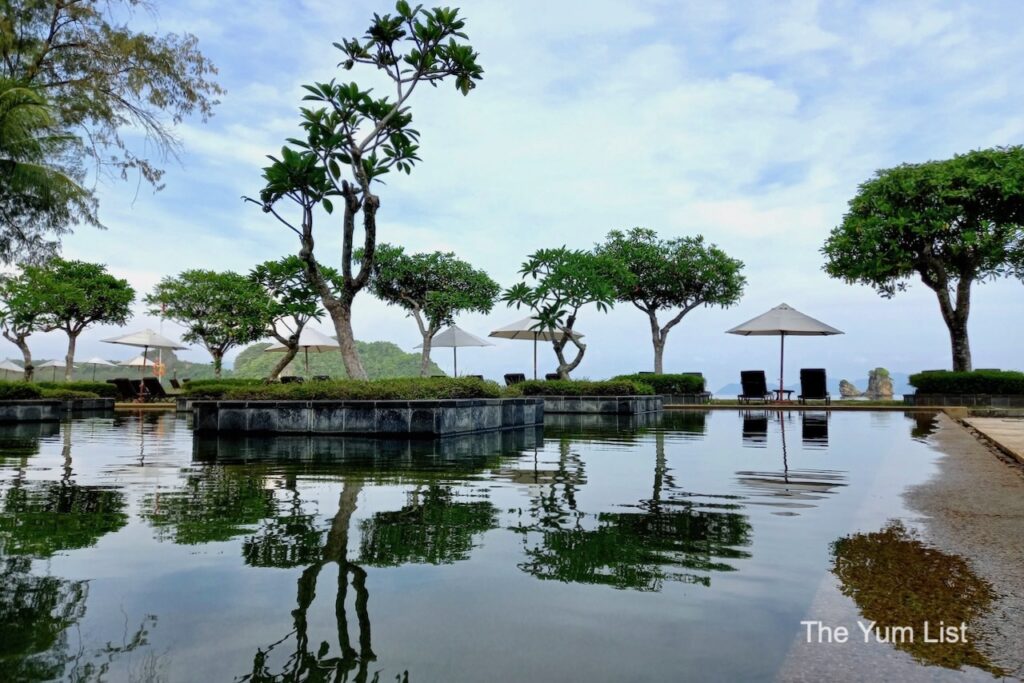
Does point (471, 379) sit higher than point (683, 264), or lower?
lower

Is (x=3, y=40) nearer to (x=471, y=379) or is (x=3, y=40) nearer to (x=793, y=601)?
(x=471, y=379)

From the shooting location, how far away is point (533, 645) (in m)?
2.30

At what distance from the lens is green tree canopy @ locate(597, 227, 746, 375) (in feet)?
127

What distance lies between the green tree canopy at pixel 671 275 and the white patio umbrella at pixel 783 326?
1159 cm

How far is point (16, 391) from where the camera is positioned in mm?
16375

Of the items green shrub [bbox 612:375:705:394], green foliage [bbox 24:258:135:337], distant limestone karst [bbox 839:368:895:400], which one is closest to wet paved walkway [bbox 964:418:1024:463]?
green shrub [bbox 612:375:705:394]

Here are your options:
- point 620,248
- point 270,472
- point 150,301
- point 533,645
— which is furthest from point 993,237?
point 150,301

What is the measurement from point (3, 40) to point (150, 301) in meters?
22.1

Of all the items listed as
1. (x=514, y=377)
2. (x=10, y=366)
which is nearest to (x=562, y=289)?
(x=514, y=377)

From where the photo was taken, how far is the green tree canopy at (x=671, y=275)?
3875 centimetres

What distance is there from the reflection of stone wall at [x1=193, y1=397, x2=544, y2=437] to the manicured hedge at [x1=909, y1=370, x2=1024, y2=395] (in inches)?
824

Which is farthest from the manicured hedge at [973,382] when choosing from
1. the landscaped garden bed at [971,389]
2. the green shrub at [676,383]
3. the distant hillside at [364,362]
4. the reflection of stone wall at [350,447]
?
the distant hillside at [364,362]

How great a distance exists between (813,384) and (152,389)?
25.7 metres

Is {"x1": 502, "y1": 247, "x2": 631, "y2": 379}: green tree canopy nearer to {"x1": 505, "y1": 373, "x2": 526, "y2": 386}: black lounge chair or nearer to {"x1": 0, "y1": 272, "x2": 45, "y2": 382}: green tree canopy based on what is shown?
{"x1": 505, "y1": 373, "x2": 526, "y2": 386}: black lounge chair
